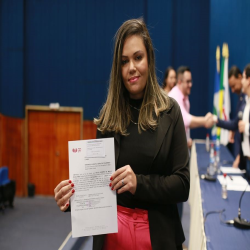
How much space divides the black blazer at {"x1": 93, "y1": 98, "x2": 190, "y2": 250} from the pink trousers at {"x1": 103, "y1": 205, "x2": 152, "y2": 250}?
26 mm

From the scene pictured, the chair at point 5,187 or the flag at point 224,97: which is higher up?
the flag at point 224,97

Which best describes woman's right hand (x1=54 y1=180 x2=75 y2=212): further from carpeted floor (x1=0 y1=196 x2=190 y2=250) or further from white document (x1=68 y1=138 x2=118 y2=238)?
carpeted floor (x1=0 y1=196 x2=190 y2=250)

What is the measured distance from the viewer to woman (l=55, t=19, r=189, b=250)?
1.17 meters

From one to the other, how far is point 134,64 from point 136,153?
0.30m

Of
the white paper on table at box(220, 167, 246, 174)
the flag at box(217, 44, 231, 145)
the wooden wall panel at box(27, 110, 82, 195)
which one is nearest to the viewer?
the white paper on table at box(220, 167, 246, 174)

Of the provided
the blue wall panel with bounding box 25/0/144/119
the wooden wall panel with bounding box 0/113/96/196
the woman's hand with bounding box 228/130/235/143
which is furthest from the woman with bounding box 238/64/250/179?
the wooden wall panel with bounding box 0/113/96/196

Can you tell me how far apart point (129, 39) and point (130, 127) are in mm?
296

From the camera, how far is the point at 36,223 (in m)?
5.61

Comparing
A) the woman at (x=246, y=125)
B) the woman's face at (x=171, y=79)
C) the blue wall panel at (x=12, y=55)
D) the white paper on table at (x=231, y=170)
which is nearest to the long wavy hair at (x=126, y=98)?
the woman at (x=246, y=125)

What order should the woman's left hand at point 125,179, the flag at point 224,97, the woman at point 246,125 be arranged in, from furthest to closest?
the flag at point 224,97, the woman at point 246,125, the woman's left hand at point 125,179

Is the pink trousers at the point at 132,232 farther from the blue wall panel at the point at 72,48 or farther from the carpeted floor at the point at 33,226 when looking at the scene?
the blue wall panel at the point at 72,48

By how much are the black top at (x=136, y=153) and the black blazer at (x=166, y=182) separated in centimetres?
2

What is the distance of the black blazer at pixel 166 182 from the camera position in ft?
3.79

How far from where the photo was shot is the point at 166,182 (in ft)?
3.81
